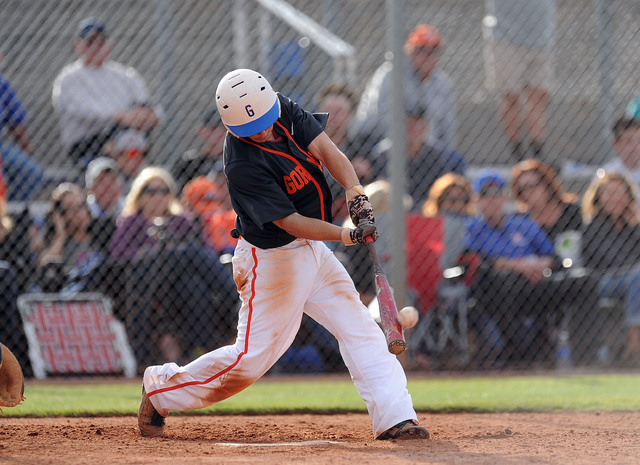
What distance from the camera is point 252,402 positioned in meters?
5.96

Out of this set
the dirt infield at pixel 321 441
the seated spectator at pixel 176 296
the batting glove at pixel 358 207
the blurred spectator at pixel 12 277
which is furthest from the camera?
the seated spectator at pixel 176 296

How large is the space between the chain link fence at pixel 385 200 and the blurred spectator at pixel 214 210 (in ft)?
0.05

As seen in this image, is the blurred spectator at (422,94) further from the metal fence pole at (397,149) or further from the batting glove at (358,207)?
the batting glove at (358,207)

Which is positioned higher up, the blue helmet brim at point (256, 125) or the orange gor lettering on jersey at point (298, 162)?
the blue helmet brim at point (256, 125)

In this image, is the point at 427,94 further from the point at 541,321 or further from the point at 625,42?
the point at 541,321

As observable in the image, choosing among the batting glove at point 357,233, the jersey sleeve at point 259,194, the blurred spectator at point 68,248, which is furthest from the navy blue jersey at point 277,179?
the blurred spectator at point 68,248

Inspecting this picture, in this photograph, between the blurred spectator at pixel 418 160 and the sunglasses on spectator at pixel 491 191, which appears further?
the blurred spectator at pixel 418 160

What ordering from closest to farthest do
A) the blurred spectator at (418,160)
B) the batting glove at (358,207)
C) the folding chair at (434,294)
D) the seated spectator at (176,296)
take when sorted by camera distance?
the batting glove at (358,207), the seated spectator at (176,296), the folding chair at (434,294), the blurred spectator at (418,160)

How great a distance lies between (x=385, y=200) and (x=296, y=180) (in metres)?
3.32

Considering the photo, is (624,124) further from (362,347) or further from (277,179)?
(277,179)

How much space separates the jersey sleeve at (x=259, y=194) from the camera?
4.02 m

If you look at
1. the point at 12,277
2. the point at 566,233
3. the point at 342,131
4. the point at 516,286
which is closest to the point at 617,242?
the point at 566,233

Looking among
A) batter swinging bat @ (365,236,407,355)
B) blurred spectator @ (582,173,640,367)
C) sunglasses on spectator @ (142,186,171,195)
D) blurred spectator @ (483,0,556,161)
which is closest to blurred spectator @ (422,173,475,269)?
blurred spectator @ (483,0,556,161)

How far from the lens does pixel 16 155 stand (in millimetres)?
7602
